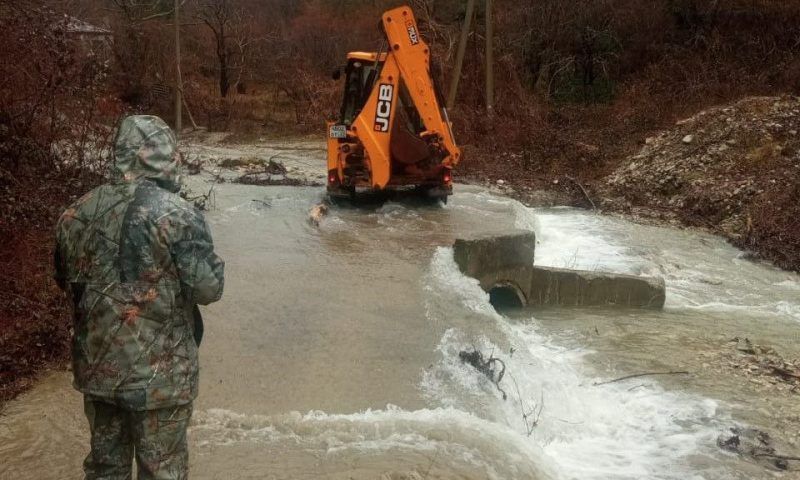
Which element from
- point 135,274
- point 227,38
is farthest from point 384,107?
point 227,38

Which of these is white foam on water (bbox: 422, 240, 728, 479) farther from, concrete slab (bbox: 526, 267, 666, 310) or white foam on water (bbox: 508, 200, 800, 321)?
white foam on water (bbox: 508, 200, 800, 321)

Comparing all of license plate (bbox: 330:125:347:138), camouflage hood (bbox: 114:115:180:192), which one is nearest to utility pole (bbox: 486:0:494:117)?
license plate (bbox: 330:125:347:138)

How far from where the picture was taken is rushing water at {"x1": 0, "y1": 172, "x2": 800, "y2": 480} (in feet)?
15.3

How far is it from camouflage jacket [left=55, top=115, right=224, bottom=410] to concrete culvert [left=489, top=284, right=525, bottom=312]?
20.5 feet

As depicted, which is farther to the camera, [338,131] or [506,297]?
[338,131]

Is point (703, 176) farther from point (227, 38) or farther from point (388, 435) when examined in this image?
point (227, 38)

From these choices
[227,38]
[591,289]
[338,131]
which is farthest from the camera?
[227,38]

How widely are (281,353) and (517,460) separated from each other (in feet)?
7.52

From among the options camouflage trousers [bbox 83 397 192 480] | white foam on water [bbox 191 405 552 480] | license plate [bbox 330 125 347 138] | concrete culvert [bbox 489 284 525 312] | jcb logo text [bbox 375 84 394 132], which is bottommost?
concrete culvert [bbox 489 284 525 312]

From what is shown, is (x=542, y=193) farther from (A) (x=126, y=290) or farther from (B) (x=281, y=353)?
(A) (x=126, y=290)

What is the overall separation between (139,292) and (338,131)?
7.96m

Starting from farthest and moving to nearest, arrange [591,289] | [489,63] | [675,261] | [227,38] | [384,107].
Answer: [227,38]
[489,63]
[675,261]
[384,107]
[591,289]

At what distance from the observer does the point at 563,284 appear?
362 inches

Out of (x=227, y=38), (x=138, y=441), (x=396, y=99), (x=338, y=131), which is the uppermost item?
(x=227, y=38)
